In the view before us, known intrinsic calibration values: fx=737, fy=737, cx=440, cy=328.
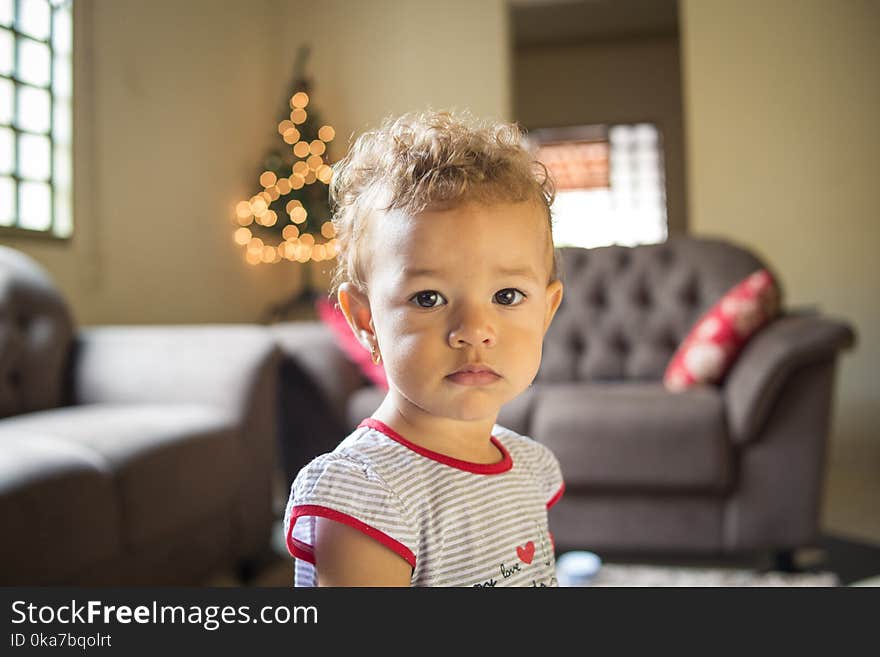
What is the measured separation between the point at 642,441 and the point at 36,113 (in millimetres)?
914

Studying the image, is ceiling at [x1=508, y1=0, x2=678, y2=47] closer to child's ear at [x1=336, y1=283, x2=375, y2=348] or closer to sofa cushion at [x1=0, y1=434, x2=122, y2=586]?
sofa cushion at [x1=0, y1=434, x2=122, y2=586]

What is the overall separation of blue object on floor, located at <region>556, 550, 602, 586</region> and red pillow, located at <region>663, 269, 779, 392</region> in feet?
1.19

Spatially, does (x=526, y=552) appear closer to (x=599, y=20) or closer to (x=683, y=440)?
(x=683, y=440)

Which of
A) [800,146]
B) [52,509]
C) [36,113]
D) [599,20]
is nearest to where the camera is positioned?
[36,113]

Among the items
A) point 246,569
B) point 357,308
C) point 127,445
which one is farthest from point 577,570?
point 357,308

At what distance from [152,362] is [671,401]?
81 centimetres

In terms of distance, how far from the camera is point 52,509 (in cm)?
71

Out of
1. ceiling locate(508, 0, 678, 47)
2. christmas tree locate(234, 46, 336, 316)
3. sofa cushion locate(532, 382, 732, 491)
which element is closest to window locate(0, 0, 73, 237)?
christmas tree locate(234, 46, 336, 316)

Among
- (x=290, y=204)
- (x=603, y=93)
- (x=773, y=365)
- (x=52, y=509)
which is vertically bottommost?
(x=52, y=509)

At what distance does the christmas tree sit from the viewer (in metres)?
0.38

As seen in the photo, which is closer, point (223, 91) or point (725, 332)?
point (223, 91)

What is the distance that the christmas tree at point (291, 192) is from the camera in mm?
382

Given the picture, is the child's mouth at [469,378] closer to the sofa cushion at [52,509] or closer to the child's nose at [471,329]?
the child's nose at [471,329]

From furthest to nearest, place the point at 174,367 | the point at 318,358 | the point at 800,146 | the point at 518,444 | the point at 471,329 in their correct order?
1. the point at 318,358
2. the point at 174,367
3. the point at 800,146
4. the point at 518,444
5. the point at 471,329
